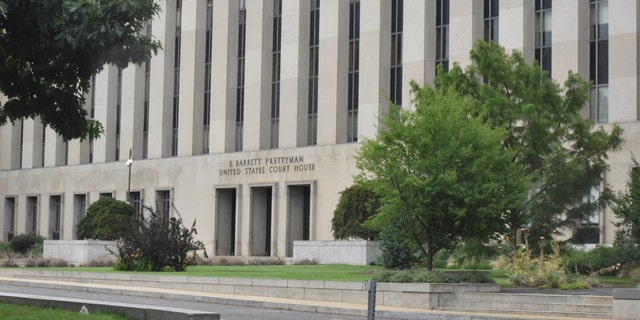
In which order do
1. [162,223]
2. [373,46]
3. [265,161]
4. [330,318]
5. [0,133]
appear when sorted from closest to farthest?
1. [330,318]
2. [162,223]
3. [373,46]
4. [265,161]
5. [0,133]

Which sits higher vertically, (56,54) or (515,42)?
(515,42)

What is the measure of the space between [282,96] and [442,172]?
30082 mm

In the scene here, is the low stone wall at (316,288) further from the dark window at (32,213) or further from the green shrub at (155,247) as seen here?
the dark window at (32,213)

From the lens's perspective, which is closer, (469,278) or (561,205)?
(469,278)

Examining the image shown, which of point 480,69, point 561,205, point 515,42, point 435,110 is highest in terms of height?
point 515,42

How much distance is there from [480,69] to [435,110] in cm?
650

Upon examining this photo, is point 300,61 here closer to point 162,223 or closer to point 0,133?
point 162,223

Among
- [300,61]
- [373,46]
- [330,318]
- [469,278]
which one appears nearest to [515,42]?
[373,46]

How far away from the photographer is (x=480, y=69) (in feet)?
111

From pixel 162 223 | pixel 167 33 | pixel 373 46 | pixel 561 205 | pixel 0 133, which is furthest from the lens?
pixel 0 133

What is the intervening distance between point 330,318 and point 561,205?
12809mm

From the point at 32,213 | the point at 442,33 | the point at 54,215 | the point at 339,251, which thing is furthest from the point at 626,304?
the point at 32,213

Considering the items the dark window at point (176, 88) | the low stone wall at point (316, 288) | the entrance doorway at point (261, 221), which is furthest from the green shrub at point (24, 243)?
the low stone wall at point (316, 288)

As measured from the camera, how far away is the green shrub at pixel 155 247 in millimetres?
37219
